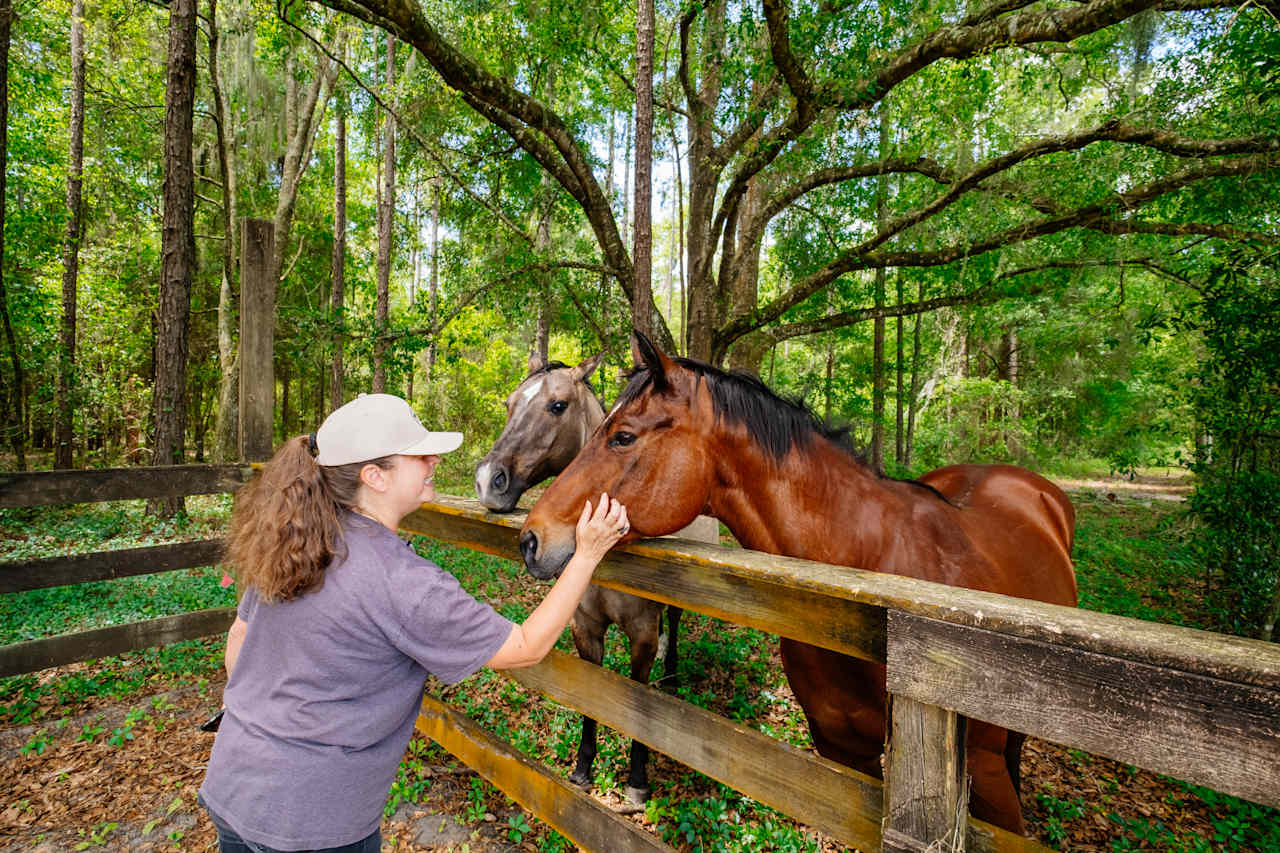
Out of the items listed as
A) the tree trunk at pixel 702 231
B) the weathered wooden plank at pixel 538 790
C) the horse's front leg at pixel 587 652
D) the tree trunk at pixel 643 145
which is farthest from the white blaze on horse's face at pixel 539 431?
the tree trunk at pixel 702 231

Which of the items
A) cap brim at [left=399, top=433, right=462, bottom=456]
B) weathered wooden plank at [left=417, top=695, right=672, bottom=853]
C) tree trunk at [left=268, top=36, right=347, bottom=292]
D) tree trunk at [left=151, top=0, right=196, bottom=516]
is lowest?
weathered wooden plank at [left=417, top=695, right=672, bottom=853]

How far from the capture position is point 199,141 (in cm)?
1503

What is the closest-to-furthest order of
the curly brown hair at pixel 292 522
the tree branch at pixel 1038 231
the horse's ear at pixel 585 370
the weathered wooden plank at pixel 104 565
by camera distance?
the curly brown hair at pixel 292 522 → the horse's ear at pixel 585 370 → the weathered wooden plank at pixel 104 565 → the tree branch at pixel 1038 231

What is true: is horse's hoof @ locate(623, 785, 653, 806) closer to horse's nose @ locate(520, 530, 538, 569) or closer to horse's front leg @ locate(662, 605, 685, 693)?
horse's front leg @ locate(662, 605, 685, 693)

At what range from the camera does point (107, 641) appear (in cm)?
393

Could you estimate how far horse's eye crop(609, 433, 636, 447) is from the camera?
1871 millimetres

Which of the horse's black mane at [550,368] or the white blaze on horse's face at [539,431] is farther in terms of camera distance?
the horse's black mane at [550,368]

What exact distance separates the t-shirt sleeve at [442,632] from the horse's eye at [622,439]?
0.69 metres

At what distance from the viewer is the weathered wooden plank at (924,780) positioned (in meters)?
1.21

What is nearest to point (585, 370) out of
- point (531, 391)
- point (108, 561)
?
point (531, 391)

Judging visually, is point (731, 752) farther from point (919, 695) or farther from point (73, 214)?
point (73, 214)

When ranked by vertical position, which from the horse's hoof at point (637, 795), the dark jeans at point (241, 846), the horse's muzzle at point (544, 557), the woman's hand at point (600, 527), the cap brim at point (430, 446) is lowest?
the horse's hoof at point (637, 795)

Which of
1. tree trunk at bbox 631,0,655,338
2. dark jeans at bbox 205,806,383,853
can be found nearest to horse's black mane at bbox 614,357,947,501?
dark jeans at bbox 205,806,383,853

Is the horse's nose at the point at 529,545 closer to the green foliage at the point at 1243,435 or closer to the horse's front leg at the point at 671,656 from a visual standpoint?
the horse's front leg at the point at 671,656
